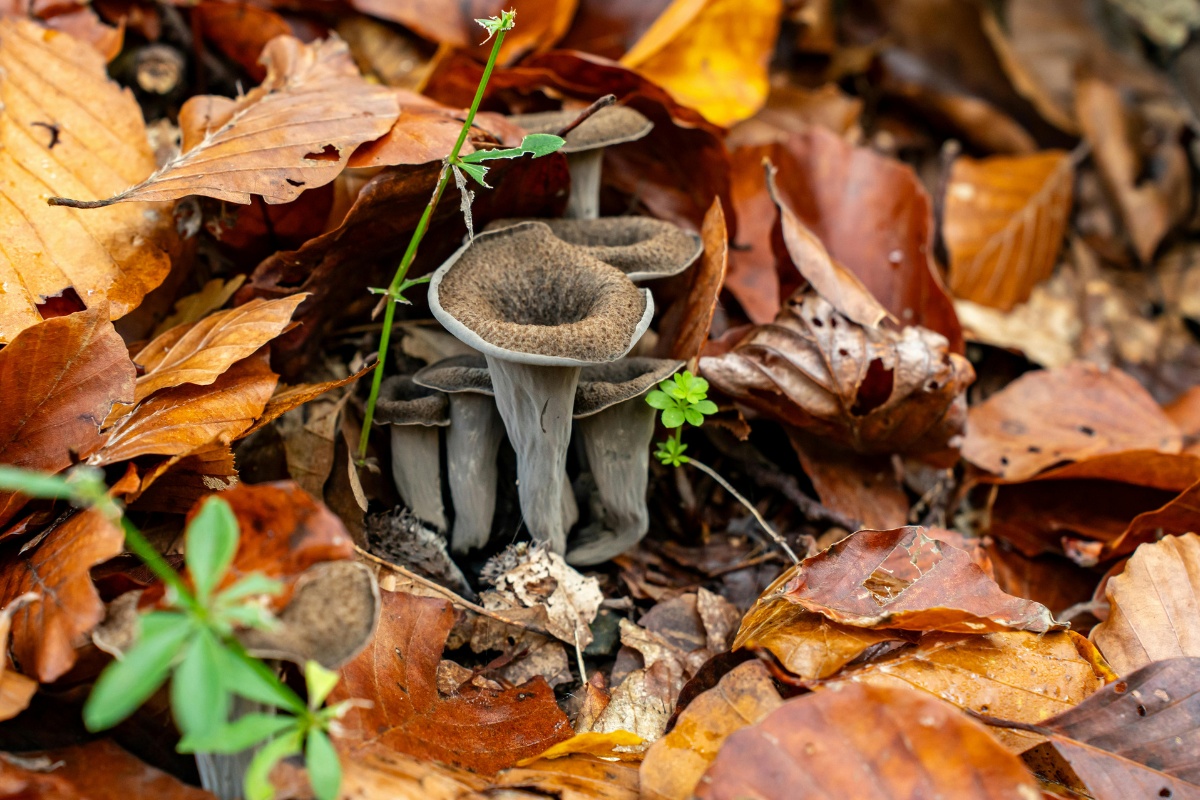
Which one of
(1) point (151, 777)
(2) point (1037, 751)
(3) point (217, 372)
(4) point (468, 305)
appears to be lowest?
(2) point (1037, 751)

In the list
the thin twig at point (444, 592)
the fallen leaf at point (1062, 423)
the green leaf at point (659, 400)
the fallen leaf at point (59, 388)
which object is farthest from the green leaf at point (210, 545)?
the fallen leaf at point (1062, 423)

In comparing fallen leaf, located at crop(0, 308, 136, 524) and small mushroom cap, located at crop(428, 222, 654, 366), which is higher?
small mushroom cap, located at crop(428, 222, 654, 366)

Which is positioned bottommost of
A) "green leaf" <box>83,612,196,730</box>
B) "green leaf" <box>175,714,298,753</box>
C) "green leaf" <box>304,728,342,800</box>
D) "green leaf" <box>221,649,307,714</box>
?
"green leaf" <box>304,728,342,800</box>

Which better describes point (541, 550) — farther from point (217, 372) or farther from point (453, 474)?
point (217, 372)

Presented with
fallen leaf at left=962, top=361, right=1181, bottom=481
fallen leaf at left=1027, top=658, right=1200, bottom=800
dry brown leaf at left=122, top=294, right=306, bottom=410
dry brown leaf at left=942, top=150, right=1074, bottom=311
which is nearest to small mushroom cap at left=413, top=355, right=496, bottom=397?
dry brown leaf at left=122, top=294, right=306, bottom=410

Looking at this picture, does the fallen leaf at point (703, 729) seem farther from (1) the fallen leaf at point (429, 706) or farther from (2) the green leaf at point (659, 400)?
(2) the green leaf at point (659, 400)

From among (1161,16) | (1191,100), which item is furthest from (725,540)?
(1161,16)

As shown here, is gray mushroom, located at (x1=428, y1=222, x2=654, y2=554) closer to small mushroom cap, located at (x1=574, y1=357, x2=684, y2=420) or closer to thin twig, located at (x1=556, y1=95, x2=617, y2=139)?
small mushroom cap, located at (x1=574, y1=357, x2=684, y2=420)
